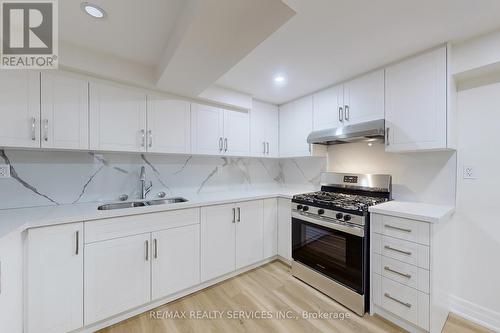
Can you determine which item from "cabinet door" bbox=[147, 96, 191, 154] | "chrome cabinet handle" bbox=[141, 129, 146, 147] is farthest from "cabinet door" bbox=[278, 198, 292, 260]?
"chrome cabinet handle" bbox=[141, 129, 146, 147]

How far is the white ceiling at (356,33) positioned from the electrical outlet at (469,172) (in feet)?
3.39

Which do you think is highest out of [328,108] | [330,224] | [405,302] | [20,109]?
[328,108]

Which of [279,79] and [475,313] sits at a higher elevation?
[279,79]

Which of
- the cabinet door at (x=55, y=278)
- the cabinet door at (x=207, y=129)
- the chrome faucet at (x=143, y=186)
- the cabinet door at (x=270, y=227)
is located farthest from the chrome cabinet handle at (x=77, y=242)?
the cabinet door at (x=270, y=227)

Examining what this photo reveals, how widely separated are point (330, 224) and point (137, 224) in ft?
5.73

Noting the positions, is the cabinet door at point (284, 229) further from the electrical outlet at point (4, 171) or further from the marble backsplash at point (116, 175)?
the electrical outlet at point (4, 171)

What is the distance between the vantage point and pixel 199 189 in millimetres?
2699

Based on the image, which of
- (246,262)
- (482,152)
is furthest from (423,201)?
(246,262)

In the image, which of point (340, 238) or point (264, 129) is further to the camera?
point (264, 129)

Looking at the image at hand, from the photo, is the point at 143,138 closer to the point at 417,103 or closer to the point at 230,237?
the point at 230,237

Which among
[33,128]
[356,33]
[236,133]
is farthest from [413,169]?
[33,128]

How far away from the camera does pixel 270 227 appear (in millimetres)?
2668

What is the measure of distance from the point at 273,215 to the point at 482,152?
2.05 meters

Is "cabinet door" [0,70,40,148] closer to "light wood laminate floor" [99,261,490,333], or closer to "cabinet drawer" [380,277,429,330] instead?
"light wood laminate floor" [99,261,490,333]
